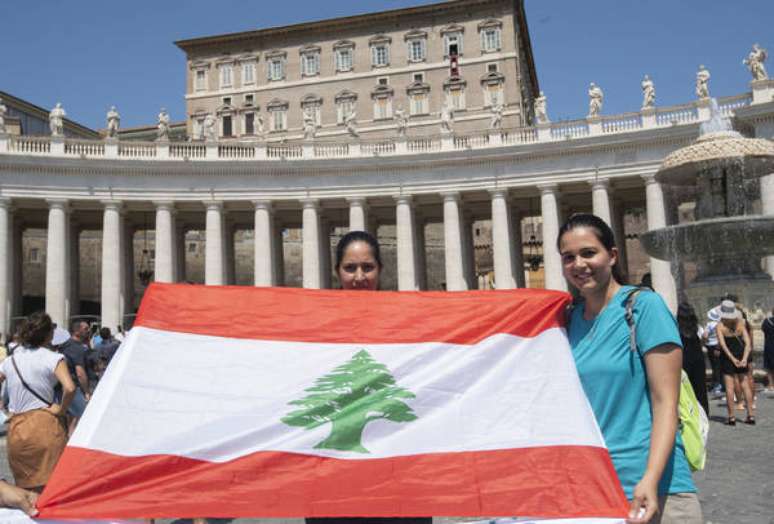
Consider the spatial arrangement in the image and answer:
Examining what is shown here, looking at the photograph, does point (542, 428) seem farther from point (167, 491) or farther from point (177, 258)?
point (177, 258)

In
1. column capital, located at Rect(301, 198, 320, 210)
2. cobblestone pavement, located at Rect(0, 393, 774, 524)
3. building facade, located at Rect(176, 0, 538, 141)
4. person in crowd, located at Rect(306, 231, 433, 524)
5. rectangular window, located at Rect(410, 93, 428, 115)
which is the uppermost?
building facade, located at Rect(176, 0, 538, 141)

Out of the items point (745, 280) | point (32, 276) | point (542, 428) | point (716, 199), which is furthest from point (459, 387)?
point (32, 276)

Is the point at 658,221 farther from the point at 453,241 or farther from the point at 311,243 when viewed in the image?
the point at 311,243

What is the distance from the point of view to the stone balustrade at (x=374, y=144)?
36.3 m

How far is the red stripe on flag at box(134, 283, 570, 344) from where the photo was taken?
4.50m

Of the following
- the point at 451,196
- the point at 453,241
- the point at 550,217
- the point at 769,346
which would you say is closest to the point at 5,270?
the point at 453,241

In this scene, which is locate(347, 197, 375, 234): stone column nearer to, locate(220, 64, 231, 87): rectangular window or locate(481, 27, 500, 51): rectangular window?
locate(481, 27, 500, 51): rectangular window

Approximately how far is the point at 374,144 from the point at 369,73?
27063 millimetres

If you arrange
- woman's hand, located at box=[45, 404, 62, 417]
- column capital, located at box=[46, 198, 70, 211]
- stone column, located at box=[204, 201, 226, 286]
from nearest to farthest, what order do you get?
woman's hand, located at box=[45, 404, 62, 417], column capital, located at box=[46, 198, 70, 211], stone column, located at box=[204, 201, 226, 286]

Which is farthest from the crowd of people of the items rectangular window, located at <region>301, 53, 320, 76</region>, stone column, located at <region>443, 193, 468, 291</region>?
rectangular window, located at <region>301, 53, 320, 76</region>

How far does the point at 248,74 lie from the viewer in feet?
223

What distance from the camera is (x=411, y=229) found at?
131 feet

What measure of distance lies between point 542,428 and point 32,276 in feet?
173

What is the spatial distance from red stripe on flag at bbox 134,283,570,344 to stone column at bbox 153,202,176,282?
35.3m
